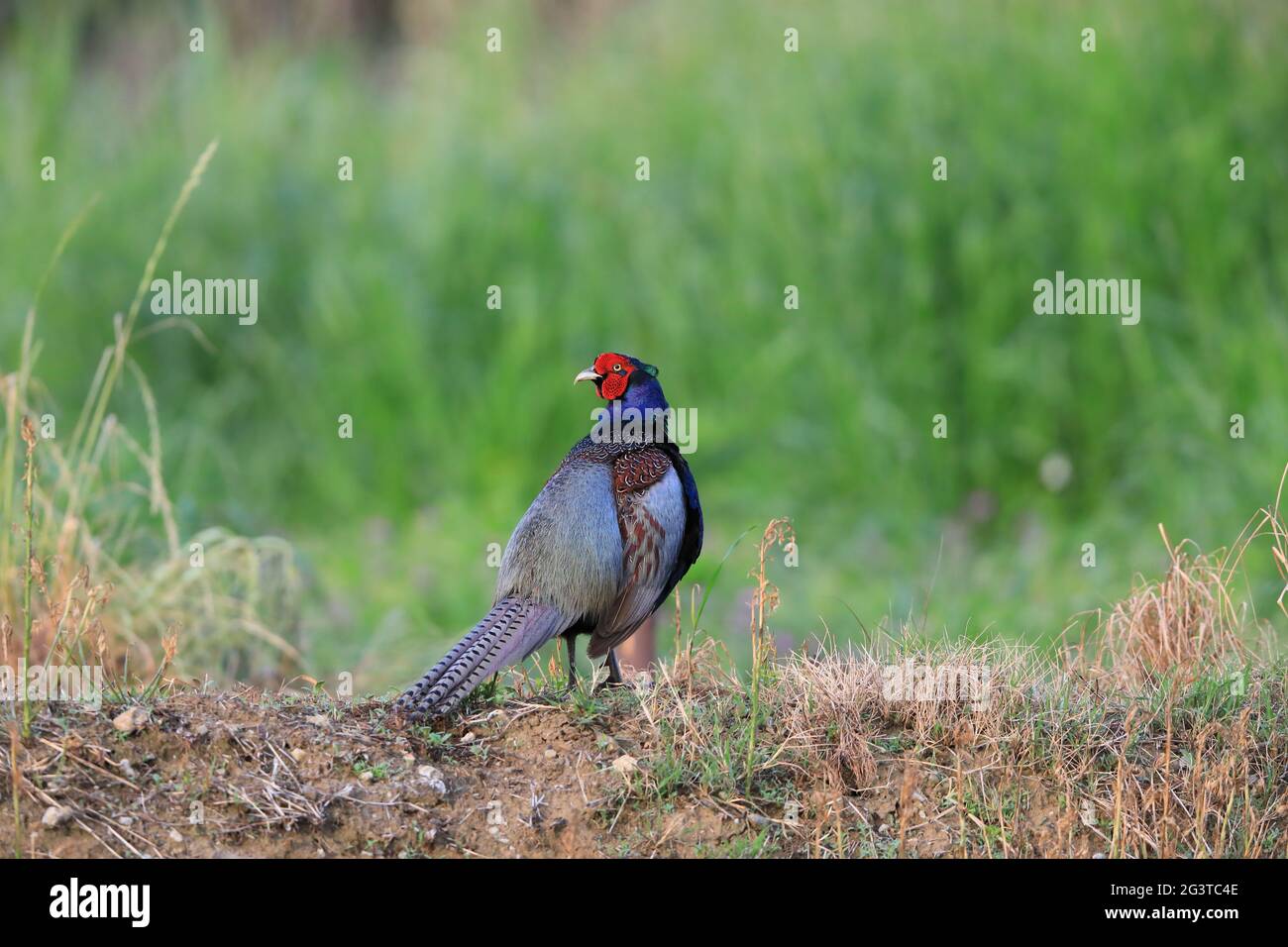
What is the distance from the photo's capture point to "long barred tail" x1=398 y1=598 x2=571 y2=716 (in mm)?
4309

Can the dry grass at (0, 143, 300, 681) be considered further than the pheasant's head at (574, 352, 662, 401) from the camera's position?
Yes

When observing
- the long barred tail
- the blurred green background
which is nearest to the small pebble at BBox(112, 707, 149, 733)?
the long barred tail

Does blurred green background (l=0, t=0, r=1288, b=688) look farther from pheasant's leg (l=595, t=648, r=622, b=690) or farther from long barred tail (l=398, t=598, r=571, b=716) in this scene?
long barred tail (l=398, t=598, r=571, b=716)

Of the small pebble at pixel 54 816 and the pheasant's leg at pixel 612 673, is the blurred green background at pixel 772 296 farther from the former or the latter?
the small pebble at pixel 54 816

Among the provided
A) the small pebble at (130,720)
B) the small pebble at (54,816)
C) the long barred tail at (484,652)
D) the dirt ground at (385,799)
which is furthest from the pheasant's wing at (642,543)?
the small pebble at (54,816)

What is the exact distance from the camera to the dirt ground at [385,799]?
13.0 feet

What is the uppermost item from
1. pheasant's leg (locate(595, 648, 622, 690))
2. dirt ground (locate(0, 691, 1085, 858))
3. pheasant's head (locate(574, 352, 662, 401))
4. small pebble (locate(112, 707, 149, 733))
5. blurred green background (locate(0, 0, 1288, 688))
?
blurred green background (locate(0, 0, 1288, 688))

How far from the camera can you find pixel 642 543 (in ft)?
15.9

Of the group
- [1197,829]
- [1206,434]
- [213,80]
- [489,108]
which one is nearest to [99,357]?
[213,80]

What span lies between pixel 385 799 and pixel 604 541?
3.59 ft

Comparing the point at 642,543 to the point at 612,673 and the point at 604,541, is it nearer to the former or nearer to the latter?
the point at 604,541

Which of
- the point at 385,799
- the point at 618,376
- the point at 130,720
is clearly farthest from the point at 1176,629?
the point at 130,720

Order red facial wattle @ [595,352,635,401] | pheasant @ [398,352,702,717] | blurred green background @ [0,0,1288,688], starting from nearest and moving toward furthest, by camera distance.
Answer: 1. pheasant @ [398,352,702,717]
2. red facial wattle @ [595,352,635,401]
3. blurred green background @ [0,0,1288,688]

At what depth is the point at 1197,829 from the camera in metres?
4.13
